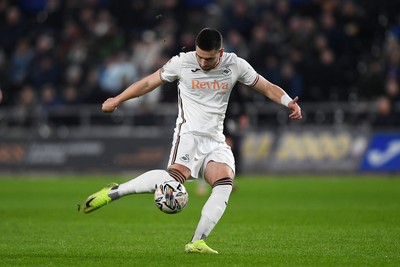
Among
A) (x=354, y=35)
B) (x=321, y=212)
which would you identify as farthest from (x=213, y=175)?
(x=354, y=35)

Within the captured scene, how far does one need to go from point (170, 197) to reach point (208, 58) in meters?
1.46

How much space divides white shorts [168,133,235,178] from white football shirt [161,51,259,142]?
0.26 ft

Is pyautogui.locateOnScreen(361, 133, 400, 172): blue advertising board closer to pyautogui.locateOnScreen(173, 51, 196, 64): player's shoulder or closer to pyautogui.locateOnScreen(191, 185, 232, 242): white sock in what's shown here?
pyautogui.locateOnScreen(173, 51, 196, 64): player's shoulder

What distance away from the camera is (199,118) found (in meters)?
9.19

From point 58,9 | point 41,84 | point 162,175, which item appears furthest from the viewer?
point 58,9

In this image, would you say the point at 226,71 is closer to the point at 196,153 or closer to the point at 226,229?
the point at 196,153

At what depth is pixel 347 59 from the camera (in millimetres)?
24172

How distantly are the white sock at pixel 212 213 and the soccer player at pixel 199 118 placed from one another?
0.01m

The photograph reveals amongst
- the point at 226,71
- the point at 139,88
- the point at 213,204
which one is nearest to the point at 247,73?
the point at 226,71

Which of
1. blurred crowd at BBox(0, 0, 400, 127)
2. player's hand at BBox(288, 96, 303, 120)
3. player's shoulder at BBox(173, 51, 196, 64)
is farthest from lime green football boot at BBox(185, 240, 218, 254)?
blurred crowd at BBox(0, 0, 400, 127)

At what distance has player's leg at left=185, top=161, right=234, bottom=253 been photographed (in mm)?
8734

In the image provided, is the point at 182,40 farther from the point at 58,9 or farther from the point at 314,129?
the point at 58,9

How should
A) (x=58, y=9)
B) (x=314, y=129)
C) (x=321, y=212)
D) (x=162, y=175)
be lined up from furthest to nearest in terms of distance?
(x=58, y=9) → (x=314, y=129) → (x=321, y=212) → (x=162, y=175)

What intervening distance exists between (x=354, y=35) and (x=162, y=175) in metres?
16.6
